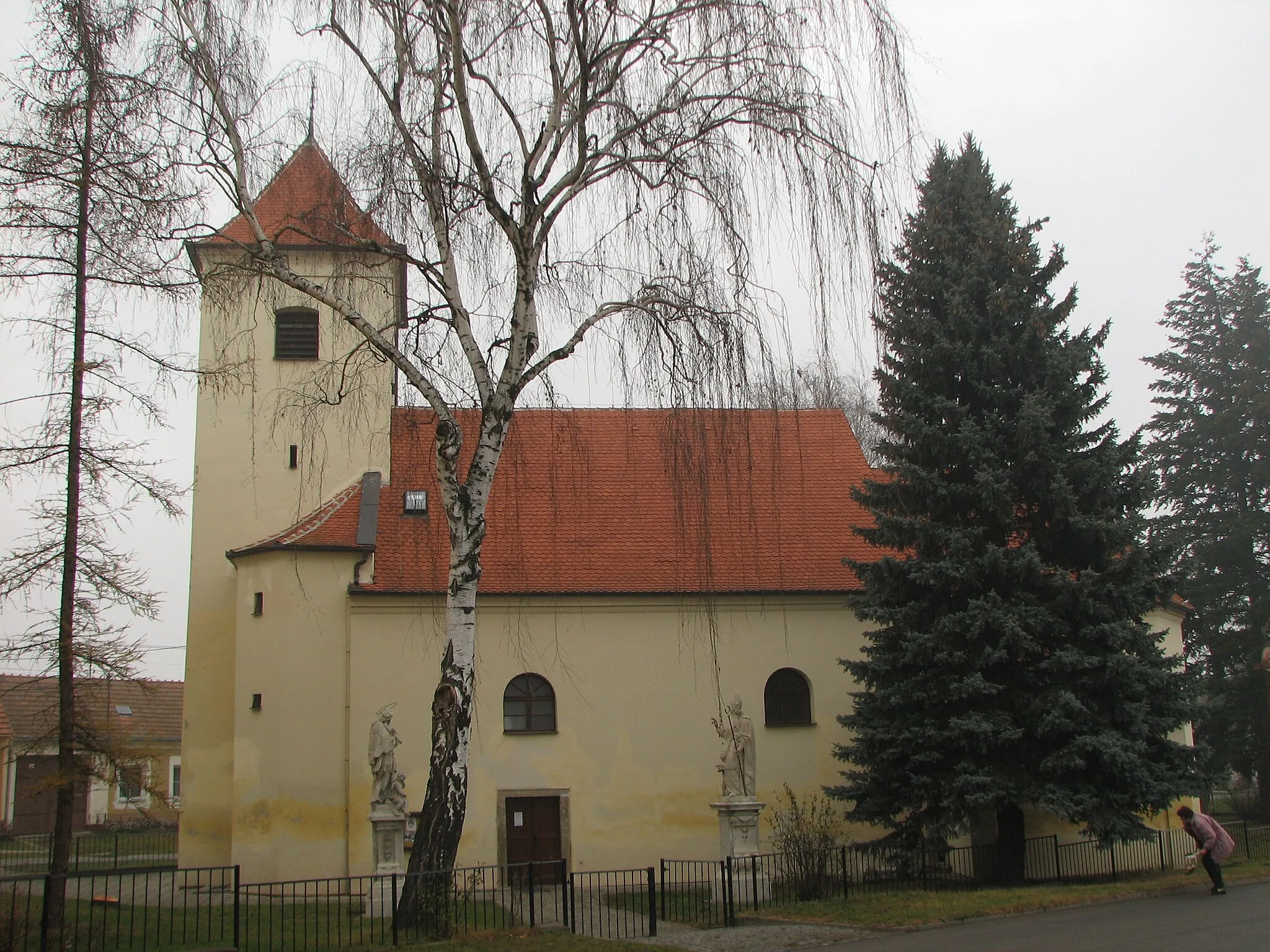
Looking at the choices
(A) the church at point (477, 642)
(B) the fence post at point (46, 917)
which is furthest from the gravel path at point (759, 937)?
(A) the church at point (477, 642)

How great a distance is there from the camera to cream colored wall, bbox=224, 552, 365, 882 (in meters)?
18.4

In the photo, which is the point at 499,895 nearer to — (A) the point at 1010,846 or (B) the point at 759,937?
(B) the point at 759,937

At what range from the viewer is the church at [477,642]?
62.4ft

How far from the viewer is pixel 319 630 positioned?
64.0 ft

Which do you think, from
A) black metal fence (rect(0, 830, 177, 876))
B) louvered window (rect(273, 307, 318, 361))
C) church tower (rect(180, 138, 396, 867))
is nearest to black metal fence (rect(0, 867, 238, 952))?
church tower (rect(180, 138, 396, 867))

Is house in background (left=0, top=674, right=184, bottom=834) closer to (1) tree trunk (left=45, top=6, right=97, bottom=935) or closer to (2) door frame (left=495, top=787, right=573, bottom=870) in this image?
(1) tree trunk (left=45, top=6, right=97, bottom=935)

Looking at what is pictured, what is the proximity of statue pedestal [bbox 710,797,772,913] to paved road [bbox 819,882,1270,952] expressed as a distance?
3885 millimetres

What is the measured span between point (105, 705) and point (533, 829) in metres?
7.84

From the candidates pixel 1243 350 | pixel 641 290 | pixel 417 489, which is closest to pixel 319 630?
pixel 417 489

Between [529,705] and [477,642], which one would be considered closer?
[529,705]

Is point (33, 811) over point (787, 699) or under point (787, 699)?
under

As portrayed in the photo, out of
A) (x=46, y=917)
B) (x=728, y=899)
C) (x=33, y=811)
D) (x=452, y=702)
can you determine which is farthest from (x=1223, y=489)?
(x=33, y=811)

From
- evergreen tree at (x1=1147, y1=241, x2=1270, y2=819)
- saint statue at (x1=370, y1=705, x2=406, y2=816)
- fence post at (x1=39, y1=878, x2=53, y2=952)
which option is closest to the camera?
fence post at (x1=39, y1=878, x2=53, y2=952)

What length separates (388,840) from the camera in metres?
15.8
